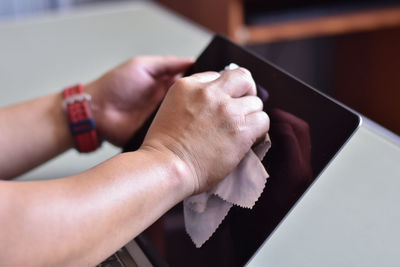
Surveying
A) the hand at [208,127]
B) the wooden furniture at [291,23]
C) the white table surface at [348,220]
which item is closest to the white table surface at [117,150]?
the white table surface at [348,220]

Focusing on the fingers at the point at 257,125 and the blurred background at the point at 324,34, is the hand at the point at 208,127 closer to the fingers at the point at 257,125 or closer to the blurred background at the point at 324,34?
the fingers at the point at 257,125

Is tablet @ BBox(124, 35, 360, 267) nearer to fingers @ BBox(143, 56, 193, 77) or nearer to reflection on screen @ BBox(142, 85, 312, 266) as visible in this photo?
reflection on screen @ BBox(142, 85, 312, 266)

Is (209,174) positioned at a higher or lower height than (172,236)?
higher

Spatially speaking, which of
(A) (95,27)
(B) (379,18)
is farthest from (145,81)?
(B) (379,18)

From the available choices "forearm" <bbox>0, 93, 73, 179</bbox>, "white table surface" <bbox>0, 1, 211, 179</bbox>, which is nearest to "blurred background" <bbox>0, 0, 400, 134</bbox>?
"white table surface" <bbox>0, 1, 211, 179</bbox>

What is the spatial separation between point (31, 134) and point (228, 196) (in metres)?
0.33

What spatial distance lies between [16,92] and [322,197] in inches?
23.5

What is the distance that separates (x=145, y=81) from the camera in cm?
68

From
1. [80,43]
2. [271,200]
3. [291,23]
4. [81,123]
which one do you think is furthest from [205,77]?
[291,23]

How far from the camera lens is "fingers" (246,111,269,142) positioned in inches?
17.5

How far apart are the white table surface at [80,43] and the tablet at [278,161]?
48 cm

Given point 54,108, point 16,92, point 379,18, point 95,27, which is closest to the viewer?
point 54,108

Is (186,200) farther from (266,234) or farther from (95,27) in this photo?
(95,27)

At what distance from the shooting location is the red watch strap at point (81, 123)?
66cm
